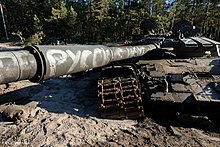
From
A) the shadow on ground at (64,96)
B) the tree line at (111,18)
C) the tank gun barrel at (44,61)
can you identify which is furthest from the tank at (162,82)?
the tree line at (111,18)

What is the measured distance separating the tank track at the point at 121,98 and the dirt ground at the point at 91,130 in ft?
0.89

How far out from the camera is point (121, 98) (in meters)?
5.84

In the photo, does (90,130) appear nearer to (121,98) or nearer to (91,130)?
(91,130)

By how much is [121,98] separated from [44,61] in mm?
3796

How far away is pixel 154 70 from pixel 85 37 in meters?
29.0

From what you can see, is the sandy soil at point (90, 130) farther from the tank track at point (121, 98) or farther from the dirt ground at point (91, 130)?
the tank track at point (121, 98)

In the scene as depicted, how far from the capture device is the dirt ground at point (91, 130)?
5234mm

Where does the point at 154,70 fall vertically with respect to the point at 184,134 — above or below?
above

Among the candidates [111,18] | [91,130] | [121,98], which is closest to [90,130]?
[91,130]

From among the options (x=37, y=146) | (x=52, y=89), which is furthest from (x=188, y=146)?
(x=52, y=89)

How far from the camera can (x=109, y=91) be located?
602 cm

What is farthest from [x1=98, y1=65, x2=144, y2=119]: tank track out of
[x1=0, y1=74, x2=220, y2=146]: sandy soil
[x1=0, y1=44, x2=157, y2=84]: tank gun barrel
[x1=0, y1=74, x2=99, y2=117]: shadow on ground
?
[x1=0, y1=44, x2=157, y2=84]: tank gun barrel

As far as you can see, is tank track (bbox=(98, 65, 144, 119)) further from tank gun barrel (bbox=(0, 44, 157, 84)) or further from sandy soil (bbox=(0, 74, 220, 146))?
tank gun barrel (bbox=(0, 44, 157, 84))

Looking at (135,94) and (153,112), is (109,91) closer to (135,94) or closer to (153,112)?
(135,94)
